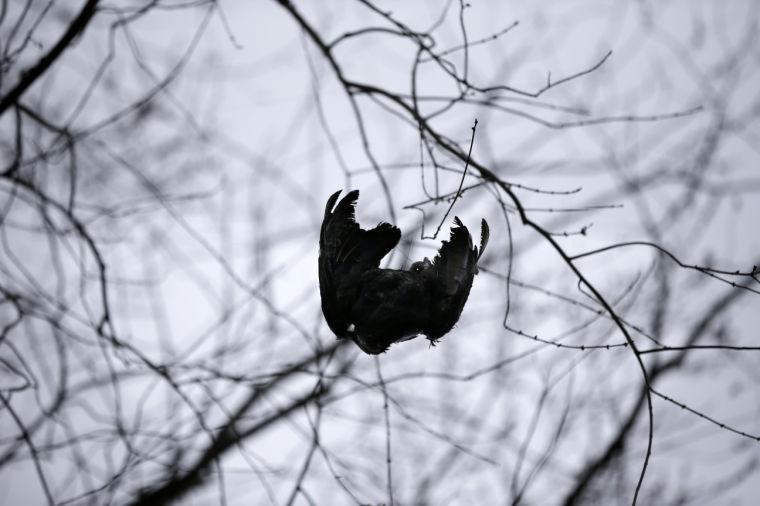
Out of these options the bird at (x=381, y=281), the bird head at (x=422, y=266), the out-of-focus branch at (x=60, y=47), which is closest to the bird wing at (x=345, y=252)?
the bird at (x=381, y=281)

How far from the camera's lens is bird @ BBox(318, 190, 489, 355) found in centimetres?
154

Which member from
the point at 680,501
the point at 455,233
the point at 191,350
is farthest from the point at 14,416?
the point at 680,501

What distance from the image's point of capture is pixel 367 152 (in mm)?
2592

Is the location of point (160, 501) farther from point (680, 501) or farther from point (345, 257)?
point (680, 501)

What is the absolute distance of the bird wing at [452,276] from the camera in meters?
1.56

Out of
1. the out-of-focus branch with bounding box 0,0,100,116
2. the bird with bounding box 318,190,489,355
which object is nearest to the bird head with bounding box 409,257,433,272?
the bird with bounding box 318,190,489,355

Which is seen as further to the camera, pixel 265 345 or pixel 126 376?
pixel 265 345

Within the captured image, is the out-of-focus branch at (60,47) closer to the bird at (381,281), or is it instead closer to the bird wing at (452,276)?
the bird at (381,281)

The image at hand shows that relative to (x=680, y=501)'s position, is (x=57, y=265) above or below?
above

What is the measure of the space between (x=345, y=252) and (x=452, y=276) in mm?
290

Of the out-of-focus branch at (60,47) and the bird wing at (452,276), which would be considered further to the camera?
the out-of-focus branch at (60,47)

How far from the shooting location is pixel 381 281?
5.03ft

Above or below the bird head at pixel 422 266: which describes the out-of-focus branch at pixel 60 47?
above

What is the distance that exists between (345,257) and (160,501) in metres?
3.80
